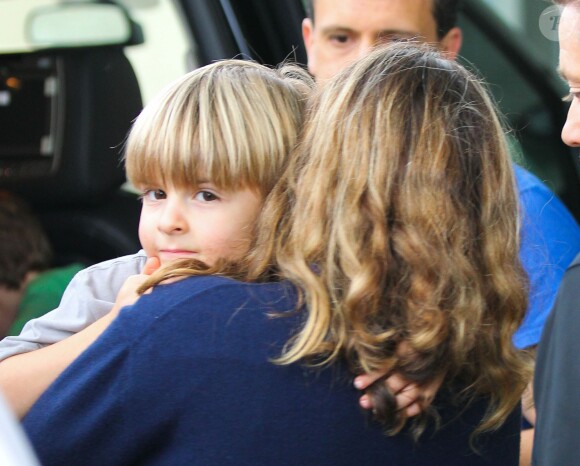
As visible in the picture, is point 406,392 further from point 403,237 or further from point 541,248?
point 541,248

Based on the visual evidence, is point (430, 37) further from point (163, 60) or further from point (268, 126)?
point (268, 126)

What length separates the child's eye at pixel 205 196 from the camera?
1956mm

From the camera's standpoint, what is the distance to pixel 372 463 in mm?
1651

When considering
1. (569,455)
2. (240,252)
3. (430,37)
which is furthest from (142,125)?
(430,37)

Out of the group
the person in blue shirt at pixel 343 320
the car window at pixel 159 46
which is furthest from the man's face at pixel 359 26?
the person in blue shirt at pixel 343 320

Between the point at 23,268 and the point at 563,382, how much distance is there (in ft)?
7.93

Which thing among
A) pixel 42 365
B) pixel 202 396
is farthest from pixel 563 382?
pixel 42 365

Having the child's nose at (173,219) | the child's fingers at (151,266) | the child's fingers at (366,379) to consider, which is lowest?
the child's fingers at (366,379)

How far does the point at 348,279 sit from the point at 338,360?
0.38 ft

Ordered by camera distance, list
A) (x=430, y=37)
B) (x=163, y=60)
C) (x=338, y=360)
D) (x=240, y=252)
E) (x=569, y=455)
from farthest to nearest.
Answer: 1. (x=163, y=60)
2. (x=430, y=37)
3. (x=240, y=252)
4. (x=338, y=360)
5. (x=569, y=455)

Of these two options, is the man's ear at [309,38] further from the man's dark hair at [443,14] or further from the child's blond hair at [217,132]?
the child's blond hair at [217,132]

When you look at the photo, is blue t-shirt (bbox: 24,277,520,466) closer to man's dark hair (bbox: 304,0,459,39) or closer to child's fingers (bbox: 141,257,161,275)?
child's fingers (bbox: 141,257,161,275)

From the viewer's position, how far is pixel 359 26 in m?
2.99

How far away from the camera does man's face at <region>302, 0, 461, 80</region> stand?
9.77 feet
